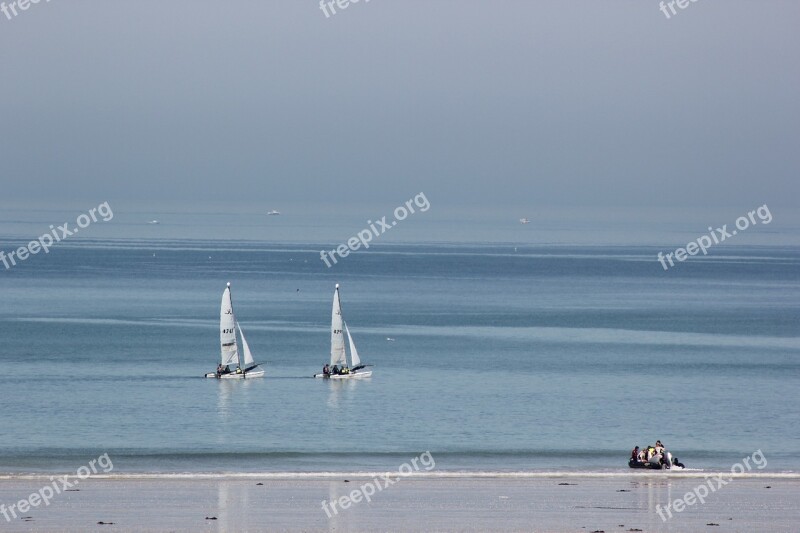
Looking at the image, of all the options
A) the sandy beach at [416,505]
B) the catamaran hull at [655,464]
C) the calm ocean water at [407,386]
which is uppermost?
the calm ocean water at [407,386]

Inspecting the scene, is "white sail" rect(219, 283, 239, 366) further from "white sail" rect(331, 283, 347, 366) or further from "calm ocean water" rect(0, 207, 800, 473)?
"white sail" rect(331, 283, 347, 366)

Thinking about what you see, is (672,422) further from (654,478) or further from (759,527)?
(759,527)

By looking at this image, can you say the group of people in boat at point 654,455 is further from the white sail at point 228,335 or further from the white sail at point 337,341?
the white sail at point 228,335

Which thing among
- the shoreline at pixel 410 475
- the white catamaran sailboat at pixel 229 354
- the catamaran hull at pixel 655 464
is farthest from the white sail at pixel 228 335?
the catamaran hull at pixel 655 464

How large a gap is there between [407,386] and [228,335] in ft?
45.4

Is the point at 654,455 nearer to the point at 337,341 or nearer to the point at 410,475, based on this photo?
the point at 410,475

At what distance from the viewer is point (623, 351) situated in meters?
105

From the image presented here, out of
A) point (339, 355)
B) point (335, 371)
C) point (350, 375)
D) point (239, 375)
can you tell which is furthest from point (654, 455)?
point (239, 375)

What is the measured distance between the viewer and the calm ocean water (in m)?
59.7

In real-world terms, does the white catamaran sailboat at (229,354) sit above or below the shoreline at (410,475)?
above

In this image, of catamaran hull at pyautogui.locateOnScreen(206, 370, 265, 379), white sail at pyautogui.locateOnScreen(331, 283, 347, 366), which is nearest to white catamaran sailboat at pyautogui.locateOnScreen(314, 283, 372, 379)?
white sail at pyautogui.locateOnScreen(331, 283, 347, 366)

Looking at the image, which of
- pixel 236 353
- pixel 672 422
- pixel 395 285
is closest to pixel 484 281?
pixel 395 285

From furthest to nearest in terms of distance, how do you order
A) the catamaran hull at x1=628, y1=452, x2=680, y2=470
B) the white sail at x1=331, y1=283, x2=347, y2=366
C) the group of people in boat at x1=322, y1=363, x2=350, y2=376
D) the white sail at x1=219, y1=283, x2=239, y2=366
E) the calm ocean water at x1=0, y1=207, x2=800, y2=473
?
the white sail at x1=331, y1=283, x2=347, y2=366 < the white sail at x1=219, y1=283, x2=239, y2=366 < the group of people in boat at x1=322, y1=363, x2=350, y2=376 < the calm ocean water at x1=0, y1=207, x2=800, y2=473 < the catamaran hull at x1=628, y1=452, x2=680, y2=470

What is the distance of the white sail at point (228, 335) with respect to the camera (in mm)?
87062
